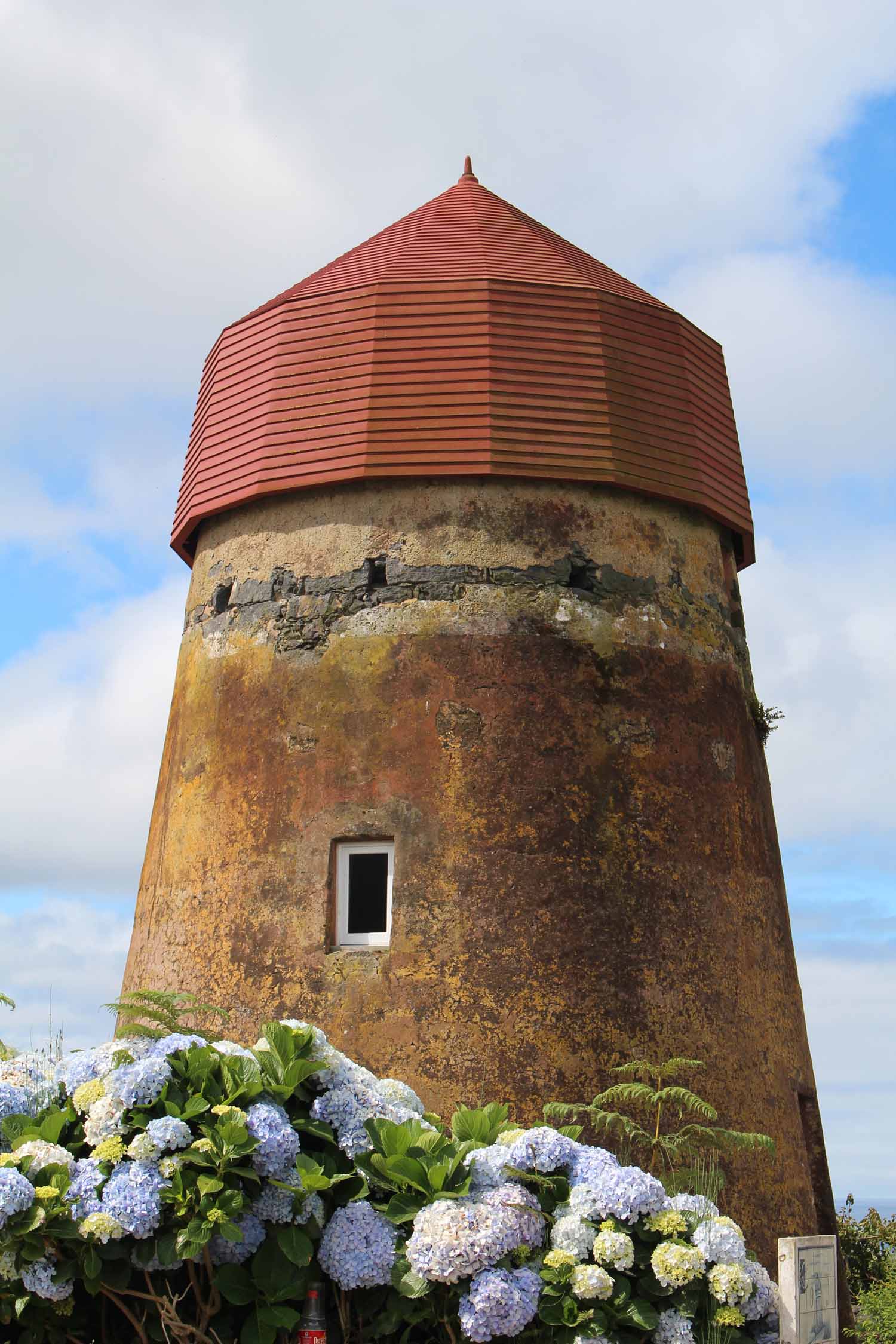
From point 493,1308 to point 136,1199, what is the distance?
6.07 ft

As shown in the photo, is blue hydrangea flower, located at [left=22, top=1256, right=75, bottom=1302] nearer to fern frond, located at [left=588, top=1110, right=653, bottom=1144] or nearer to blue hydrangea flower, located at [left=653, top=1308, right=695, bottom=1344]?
blue hydrangea flower, located at [left=653, top=1308, right=695, bottom=1344]

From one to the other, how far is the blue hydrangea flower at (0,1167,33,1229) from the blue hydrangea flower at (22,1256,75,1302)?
29cm

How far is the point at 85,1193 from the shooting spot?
24.5 feet

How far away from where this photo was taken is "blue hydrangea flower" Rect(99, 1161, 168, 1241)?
24.2ft

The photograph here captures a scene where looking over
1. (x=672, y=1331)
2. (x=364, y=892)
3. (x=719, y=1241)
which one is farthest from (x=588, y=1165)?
(x=364, y=892)

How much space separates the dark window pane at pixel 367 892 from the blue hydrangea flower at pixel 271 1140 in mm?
4554

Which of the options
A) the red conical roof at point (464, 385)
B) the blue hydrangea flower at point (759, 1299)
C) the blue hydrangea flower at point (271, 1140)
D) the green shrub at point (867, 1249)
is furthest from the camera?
the green shrub at point (867, 1249)

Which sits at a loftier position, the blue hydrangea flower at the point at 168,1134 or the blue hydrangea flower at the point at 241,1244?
the blue hydrangea flower at the point at 168,1134

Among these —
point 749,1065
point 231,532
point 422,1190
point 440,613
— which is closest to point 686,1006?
point 749,1065

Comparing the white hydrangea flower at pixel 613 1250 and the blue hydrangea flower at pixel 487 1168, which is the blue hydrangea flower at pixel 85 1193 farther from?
the white hydrangea flower at pixel 613 1250

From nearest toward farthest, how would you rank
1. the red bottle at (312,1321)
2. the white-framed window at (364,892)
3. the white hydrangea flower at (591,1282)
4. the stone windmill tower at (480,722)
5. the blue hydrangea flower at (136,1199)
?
the blue hydrangea flower at (136,1199) < the red bottle at (312,1321) < the white hydrangea flower at (591,1282) < the stone windmill tower at (480,722) < the white-framed window at (364,892)

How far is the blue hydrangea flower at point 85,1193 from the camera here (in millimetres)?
7441

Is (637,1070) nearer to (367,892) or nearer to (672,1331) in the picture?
(367,892)

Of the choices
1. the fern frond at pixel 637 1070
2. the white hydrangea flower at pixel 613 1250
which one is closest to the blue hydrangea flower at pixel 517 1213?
the white hydrangea flower at pixel 613 1250
